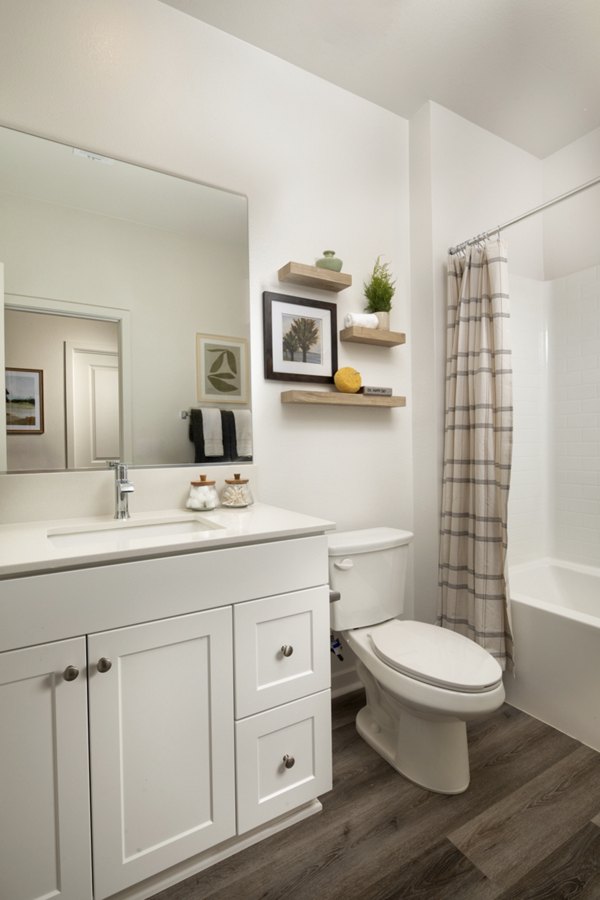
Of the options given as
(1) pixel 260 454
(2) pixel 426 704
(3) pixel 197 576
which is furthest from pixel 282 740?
(1) pixel 260 454

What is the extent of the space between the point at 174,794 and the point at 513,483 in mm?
2026

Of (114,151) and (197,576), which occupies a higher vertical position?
(114,151)

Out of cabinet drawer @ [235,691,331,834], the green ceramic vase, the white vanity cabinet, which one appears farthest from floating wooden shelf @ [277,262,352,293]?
cabinet drawer @ [235,691,331,834]

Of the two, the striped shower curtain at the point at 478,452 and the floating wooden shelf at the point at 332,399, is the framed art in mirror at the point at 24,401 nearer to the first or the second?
the floating wooden shelf at the point at 332,399

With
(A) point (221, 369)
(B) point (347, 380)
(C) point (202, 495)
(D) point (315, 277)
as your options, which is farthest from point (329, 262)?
(C) point (202, 495)

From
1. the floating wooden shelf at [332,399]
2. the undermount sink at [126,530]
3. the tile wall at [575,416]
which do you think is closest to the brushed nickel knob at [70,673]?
the undermount sink at [126,530]

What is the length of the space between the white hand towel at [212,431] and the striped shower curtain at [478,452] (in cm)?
101

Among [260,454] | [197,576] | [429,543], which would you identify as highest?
[260,454]

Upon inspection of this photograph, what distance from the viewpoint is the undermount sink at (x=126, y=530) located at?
1300 millimetres

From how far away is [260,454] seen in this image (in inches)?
70.1

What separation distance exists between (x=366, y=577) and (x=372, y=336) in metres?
0.98

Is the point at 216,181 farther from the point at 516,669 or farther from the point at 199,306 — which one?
the point at 516,669

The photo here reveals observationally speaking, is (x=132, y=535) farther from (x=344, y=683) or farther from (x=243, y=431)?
(x=344, y=683)

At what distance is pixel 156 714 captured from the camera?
107 centimetres
